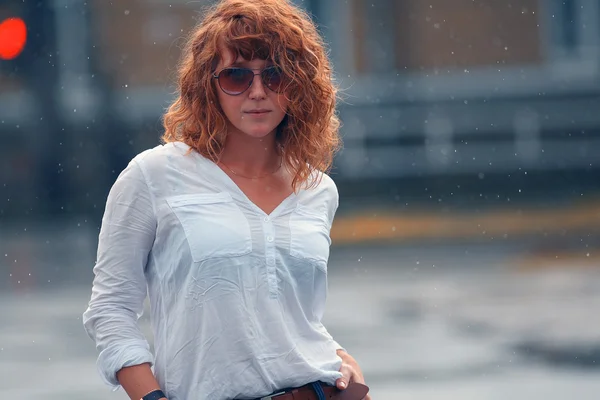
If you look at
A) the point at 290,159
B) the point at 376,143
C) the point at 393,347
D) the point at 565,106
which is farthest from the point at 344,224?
the point at 290,159

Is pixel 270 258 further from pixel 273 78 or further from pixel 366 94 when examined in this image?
pixel 366 94

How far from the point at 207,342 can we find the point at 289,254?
0.23 meters

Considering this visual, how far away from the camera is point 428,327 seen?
7.43 metres

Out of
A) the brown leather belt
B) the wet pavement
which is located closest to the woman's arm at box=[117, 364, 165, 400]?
the brown leather belt

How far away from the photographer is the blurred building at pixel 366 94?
16828 mm

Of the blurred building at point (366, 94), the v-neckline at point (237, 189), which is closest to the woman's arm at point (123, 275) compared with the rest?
the v-neckline at point (237, 189)

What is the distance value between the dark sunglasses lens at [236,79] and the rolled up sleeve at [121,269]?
0.23 m

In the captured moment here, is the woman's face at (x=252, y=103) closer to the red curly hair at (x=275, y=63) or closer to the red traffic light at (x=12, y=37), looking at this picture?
the red curly hair at (x=275, y=63)

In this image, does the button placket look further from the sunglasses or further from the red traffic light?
the red traffic light

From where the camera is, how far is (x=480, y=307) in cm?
818

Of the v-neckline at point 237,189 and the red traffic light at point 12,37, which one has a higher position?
the red traffic light at point 12,37

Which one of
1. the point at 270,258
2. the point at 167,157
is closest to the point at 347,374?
the point at 270,258

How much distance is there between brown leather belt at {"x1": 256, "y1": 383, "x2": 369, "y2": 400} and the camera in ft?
6.31

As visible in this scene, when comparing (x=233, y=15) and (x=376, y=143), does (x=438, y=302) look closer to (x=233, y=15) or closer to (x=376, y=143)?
(x=233, y=15)
